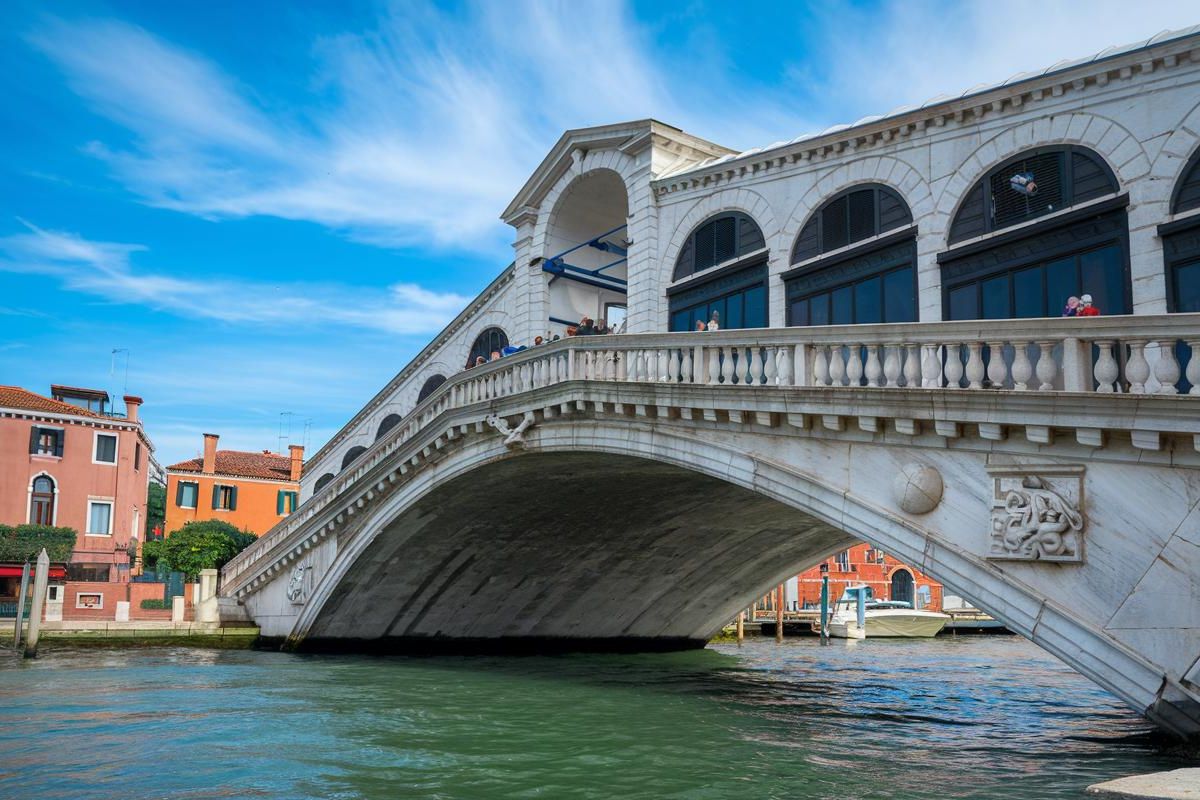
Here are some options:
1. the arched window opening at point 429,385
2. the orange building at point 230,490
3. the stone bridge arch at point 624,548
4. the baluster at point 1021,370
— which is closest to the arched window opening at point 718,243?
the stone bridge arch at point 624,548

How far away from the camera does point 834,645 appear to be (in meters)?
30.7

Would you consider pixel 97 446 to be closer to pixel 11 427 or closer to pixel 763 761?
pixel 11 427

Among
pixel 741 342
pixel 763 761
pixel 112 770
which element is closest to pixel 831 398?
pixel 741 342

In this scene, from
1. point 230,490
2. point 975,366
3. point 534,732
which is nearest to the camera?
point 975,366

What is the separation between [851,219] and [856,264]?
0.60m

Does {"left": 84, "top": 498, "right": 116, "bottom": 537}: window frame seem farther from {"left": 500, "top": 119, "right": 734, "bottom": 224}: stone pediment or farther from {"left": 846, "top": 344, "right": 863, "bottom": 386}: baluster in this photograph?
{"left": 846, "top": 344, "right": 863, "bottom": 386}: baluster

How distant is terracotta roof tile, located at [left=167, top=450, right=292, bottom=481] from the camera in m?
42.0

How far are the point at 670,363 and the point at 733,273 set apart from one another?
3.61 meters

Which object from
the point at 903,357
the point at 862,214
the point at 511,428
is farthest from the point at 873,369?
the point at 511,428

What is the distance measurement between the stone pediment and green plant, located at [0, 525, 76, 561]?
18.2 m

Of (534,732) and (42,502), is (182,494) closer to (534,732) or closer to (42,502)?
(42,502)

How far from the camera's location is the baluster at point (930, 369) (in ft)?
29.7

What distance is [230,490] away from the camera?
4222 cm

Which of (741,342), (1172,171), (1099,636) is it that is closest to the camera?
(1099,636)
